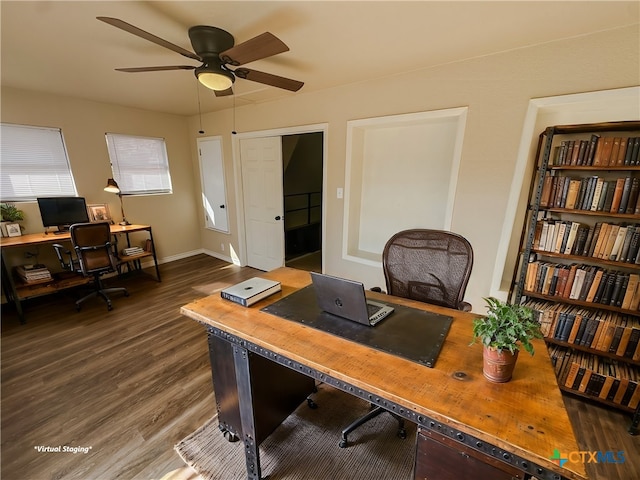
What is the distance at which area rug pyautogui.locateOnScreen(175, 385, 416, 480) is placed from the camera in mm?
1368

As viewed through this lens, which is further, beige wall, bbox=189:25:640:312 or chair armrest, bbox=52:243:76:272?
chair armrest, bbox=52:243:76:272

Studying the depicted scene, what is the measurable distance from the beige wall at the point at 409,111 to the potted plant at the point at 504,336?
5.38 ft

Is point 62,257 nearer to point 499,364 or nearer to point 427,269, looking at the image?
point 427,269

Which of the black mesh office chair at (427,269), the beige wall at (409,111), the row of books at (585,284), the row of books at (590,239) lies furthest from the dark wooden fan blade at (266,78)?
the row of books at (585,284)

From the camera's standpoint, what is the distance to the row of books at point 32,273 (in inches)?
114

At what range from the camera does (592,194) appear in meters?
1.66

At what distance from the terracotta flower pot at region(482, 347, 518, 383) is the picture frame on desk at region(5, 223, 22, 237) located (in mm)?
4578

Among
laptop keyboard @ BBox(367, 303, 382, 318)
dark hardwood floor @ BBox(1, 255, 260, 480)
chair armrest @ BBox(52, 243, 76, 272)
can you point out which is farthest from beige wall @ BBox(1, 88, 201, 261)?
laptop keyboard @ BBox(367, 303, 382, 318)

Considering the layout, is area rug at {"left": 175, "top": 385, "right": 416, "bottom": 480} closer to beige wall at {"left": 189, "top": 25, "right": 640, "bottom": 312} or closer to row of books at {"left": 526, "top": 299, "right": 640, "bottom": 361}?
row of books at {"left": 526, "top": 299, "right": 640, "bottom": 361}

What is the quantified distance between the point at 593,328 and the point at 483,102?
5.87 ft

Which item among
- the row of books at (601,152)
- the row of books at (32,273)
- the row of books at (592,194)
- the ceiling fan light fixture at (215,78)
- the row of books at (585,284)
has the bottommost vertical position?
the row of books at (32,273)

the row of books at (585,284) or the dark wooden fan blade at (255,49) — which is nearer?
the dark wooden fan blade at (255,49)

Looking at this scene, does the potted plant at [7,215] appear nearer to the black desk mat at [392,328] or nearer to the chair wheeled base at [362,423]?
the black desk mat at [392,328]

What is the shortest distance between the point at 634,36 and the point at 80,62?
3996 millimetres
